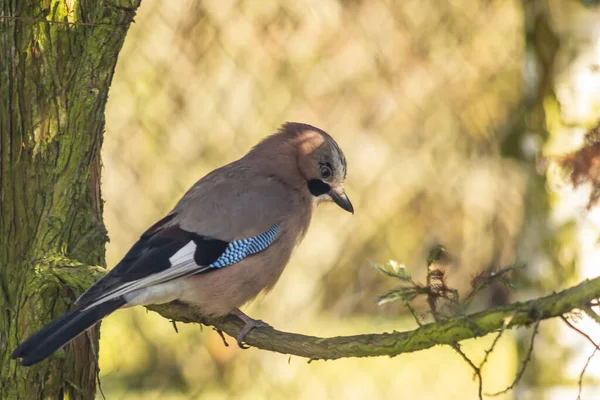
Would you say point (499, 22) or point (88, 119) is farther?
point (499, 22)

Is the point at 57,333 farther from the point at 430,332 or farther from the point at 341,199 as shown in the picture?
the point at 341,199

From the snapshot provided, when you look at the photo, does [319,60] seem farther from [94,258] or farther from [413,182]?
[94,258]

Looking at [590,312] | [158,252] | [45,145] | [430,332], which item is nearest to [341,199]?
[158,252]

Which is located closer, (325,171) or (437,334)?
(437,334)

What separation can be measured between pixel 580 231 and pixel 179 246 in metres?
1.85

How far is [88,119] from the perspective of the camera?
272 centimetres

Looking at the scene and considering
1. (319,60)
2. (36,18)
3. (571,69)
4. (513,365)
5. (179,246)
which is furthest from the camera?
(319,60)

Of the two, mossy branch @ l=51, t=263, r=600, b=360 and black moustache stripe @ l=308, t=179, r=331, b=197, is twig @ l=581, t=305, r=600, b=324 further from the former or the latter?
black moustache stripe @ l=308, t=179, r=331, b=197

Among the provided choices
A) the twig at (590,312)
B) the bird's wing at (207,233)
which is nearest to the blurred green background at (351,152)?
the bird's wing at (207,233)

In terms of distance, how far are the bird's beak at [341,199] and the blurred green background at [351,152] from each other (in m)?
1.06

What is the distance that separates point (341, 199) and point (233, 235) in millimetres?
487

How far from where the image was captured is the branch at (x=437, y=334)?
176 cm

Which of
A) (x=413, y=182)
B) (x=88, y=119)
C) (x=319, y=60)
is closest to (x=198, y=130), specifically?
(x=319, y=60)

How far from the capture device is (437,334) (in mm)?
1947
